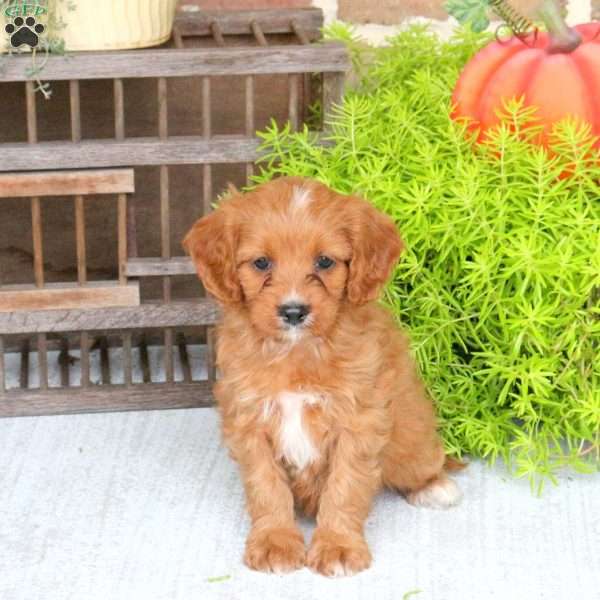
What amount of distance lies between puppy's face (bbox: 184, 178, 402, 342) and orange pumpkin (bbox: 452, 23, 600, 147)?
2.09ft

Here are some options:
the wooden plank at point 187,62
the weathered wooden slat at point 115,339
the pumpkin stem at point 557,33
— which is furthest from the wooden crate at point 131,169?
the pumpkin stem at point 557,33

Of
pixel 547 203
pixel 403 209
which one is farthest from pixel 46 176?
pixel 547 203

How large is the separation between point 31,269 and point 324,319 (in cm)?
154

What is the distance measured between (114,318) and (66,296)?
0.46ft

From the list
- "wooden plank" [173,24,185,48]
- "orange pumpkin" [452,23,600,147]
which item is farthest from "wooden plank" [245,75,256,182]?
"orange pumpkin" [452,23,600,147]

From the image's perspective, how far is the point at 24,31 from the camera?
3.22 m

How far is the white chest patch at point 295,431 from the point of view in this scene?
279 centimetres

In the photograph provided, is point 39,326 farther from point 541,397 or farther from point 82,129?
point 541,397

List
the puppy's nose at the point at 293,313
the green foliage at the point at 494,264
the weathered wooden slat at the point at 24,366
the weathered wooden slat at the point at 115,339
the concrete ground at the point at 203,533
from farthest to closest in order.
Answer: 1. the weathered wooden slat at the point at 115,339
2. the weathered wooden slat at the point at 24,366
3. the green foliage at the point at 494,264
4. the concrete ground at the point at 203,533
5. the puppy's nose at the point at 293,313

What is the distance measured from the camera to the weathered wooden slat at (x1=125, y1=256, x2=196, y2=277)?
3490 mm

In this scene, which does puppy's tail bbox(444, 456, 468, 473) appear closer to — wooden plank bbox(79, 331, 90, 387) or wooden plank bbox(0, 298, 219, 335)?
wooden plank bbox(0, 298, 219, 335)

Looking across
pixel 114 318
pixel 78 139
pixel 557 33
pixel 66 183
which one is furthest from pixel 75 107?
pixel 557 33

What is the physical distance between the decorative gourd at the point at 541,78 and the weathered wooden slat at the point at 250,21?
0.60 meters

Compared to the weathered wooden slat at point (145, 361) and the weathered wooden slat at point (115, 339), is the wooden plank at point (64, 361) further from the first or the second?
the weathered wooden slat at point (145, 361)
